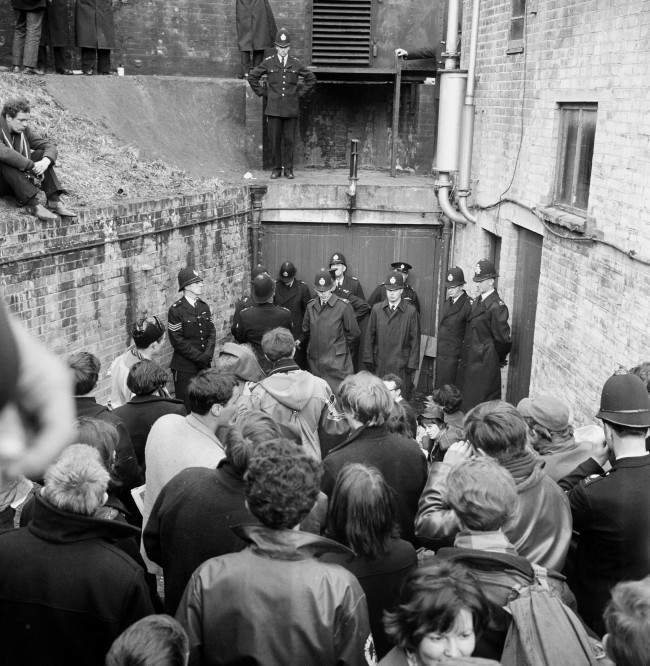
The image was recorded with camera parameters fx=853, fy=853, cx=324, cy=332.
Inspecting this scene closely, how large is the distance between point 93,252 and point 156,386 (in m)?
3.71

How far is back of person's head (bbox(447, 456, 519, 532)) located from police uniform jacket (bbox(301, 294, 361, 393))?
653cm

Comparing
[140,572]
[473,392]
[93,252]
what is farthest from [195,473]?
[473,392]

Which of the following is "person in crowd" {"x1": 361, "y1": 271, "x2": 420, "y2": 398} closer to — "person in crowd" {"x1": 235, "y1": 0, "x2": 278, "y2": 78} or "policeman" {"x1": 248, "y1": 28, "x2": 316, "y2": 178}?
"policeman" {"x1": 248, "y1": 28, "x2": 316, "y2": 178}

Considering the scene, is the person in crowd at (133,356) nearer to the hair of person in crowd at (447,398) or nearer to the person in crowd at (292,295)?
the hair of person in crowd at (447,398)

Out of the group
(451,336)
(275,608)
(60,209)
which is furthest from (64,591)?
(451,336)

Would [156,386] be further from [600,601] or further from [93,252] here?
[93,252]

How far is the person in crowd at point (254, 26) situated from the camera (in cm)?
1416

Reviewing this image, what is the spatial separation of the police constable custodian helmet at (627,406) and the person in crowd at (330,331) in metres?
5.83

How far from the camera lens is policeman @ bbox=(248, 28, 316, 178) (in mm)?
12812

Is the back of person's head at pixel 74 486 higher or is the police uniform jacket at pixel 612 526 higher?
the back of person's head at pixel 74 486

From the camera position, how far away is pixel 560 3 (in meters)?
8.70

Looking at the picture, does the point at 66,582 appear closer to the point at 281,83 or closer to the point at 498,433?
the point at 498,433

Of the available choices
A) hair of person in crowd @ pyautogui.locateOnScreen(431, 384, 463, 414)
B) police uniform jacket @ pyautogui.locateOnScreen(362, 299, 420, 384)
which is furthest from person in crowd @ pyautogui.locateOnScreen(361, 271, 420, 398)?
hair of person in crowd @ pyautogui.locateOnScreen(431, 384, 463, 414)

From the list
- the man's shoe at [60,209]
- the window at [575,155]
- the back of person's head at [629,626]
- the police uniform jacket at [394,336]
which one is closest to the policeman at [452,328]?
the police uniform jacket at [394,336]
